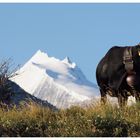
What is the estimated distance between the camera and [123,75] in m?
17.0

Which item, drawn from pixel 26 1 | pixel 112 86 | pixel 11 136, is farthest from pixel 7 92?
pixel 11 136

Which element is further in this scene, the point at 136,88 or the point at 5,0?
the point at 5,0

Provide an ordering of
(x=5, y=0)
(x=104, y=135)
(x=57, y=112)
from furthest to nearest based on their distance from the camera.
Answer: (x=5, y=0) < (x=57, y=112) < (x=104, y=135)

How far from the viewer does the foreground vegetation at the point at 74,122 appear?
45.6 ft

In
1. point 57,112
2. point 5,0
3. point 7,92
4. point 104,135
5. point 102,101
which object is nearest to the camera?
point 104,135

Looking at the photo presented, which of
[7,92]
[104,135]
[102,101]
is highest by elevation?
[7,92]

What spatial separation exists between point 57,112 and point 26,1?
427 centimetres

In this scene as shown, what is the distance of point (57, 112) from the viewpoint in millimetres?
15547

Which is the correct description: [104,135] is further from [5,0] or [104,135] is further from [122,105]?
[5,0]

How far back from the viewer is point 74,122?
47.0 ft

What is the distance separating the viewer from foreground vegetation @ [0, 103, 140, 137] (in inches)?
547

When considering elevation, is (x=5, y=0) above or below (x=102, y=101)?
above

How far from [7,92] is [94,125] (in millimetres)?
12256

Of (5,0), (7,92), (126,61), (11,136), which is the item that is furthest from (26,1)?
(7,92)
